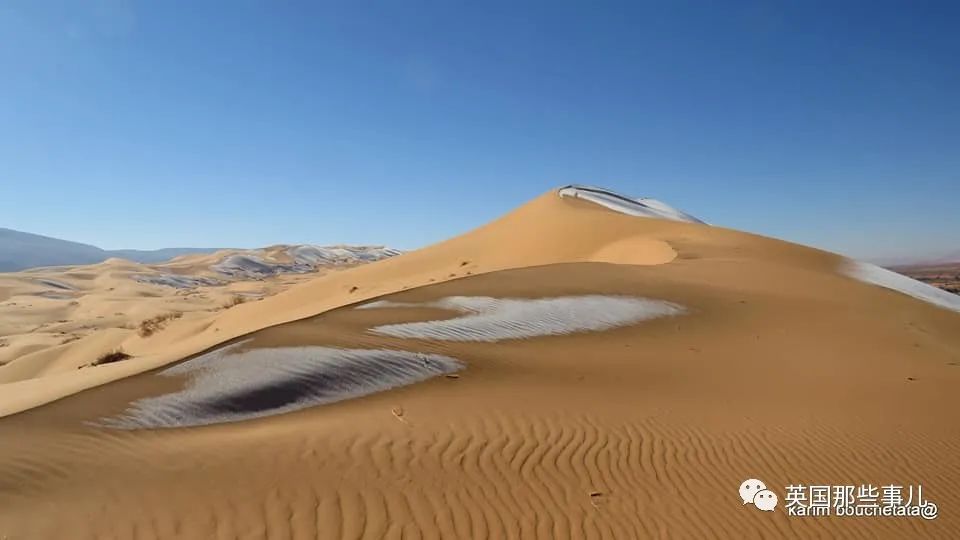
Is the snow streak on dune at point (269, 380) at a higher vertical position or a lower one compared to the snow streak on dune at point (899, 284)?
lower

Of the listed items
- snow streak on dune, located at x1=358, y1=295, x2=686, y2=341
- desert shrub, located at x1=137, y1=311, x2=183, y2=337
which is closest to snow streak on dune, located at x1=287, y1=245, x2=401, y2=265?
desert shrub, located at x1=137, y1=311, x2=183, y2=337

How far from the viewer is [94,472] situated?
189 inches

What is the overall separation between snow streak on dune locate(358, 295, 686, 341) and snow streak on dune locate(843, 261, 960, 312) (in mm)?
16004

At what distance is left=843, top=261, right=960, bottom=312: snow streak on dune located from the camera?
24.2m

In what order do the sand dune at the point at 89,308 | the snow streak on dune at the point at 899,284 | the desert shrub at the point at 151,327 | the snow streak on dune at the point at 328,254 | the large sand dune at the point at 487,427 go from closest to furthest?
the large sand dune at the point at 487,427, the sand dune at the point at 89,308, the desert shrub at the point at 151,327, the snow streak on dune at the point at 899,284, the snow streak on dune at the point at 328,254

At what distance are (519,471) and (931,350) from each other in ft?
40.1

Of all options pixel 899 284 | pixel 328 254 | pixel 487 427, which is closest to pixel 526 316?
pixel 487 427

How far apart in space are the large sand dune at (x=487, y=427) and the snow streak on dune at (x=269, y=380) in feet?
0.11

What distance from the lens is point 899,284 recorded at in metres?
25.6

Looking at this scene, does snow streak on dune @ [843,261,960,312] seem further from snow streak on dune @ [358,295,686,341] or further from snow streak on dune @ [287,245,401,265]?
snow streak on dune @ [287,245,401,265]

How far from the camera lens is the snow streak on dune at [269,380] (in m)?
6.35

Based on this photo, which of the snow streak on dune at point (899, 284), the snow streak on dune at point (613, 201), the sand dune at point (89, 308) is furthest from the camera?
the snow streak on dune at point (613, 201)

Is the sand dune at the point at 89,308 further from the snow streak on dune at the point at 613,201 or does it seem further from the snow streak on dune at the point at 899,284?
the snow streak on dune at the point at 899,284

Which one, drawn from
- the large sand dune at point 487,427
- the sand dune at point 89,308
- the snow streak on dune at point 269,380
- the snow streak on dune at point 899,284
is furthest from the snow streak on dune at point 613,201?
the snow streak on dune at point 269,380
